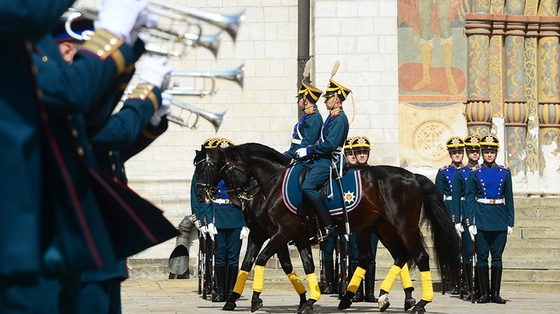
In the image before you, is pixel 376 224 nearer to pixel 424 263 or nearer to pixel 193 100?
pixel 424 263

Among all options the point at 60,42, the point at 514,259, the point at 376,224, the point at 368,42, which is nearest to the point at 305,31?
the point at 368,42

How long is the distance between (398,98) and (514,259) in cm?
436

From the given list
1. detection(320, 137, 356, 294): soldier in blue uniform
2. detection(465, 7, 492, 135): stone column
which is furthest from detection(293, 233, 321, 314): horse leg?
detection(465, 7, 492, 135): stone column

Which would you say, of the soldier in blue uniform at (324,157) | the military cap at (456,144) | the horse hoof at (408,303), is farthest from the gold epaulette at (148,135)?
the military cap at (456,144)

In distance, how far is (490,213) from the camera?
42.7ft

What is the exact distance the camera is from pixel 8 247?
311 cm

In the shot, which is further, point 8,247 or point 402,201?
point 402,201

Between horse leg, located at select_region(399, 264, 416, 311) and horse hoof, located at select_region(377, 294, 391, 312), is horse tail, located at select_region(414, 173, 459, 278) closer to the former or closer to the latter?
horse leg, located at select_region(399, 264, 416, 311)

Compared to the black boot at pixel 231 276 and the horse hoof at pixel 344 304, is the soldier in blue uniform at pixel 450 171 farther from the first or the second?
the horse hoof at pixel 344 304

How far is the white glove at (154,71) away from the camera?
13.0 ft

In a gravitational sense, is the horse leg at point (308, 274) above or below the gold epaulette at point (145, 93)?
below

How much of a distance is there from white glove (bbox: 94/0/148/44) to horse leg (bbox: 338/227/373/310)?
329 inches

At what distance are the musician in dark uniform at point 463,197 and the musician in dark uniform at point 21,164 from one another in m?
10.7

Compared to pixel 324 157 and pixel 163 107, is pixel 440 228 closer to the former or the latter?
pixel 324 157
